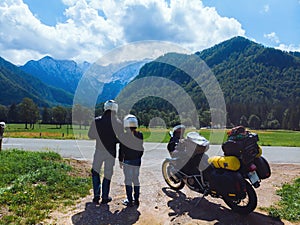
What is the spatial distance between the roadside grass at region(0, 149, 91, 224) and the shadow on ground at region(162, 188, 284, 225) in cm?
222

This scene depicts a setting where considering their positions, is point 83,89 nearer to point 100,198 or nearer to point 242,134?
point 100,198

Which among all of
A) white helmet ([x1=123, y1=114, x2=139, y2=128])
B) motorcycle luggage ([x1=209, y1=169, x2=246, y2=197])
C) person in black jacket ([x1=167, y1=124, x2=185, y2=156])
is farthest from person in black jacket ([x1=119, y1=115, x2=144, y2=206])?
motorcycle luggage ([x1=209, y1=169, x2=246, y2=197])

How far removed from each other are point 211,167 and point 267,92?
160 m

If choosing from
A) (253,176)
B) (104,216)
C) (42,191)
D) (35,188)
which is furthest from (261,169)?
(35,188)

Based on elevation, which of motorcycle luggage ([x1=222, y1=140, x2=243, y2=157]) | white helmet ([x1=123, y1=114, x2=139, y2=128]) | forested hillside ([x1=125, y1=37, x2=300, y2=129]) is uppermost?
forested hillside ([x1=125, y1=37, x2=300, y2=129])

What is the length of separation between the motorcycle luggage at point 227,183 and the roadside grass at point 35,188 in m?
3.02

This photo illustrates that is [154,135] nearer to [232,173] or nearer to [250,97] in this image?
[232,173]

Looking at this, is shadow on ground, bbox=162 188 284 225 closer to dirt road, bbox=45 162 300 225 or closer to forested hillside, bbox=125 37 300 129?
dirt road, bbox=45 162 300 225

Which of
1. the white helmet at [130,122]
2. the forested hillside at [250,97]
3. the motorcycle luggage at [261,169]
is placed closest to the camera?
the motorcycle luggage at [261,169]

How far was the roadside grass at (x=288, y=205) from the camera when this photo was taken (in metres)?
5.48

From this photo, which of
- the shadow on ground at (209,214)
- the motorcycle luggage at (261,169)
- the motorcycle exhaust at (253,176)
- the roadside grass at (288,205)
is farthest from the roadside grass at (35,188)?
the roadside grass at (288,205)

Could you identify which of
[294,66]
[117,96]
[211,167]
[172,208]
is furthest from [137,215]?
[294,66]

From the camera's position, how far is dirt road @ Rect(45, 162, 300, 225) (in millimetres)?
5285

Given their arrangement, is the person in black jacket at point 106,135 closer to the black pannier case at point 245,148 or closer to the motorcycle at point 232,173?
the motorcycle at point 232,173
